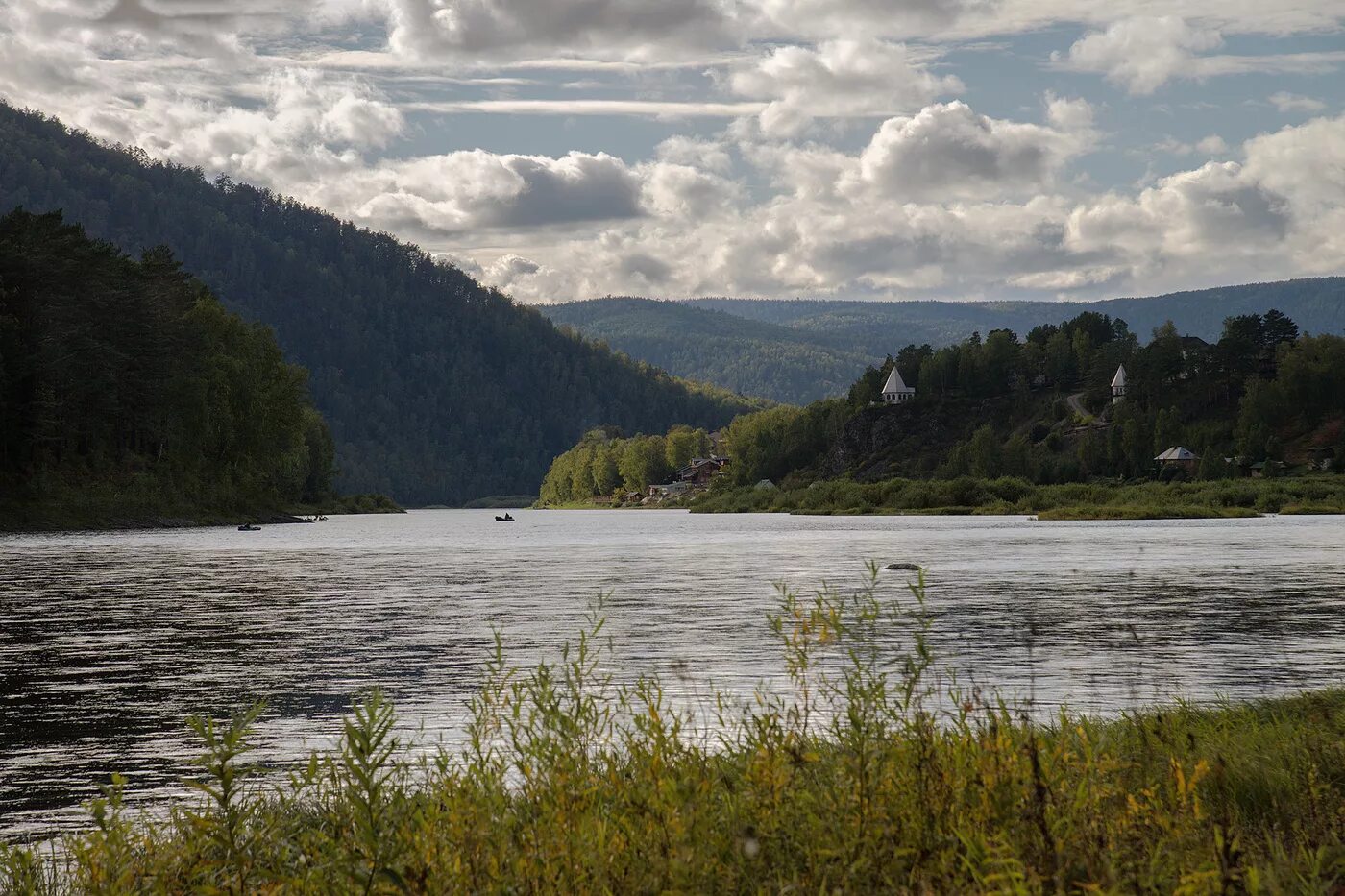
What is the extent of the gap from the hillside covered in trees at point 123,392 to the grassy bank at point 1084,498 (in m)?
73.6

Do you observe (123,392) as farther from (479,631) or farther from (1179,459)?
(1179,459)

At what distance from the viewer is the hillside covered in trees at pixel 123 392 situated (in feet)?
321

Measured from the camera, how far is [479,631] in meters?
32.6

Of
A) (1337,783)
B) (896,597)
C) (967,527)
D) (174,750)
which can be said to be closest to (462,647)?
(174,750)

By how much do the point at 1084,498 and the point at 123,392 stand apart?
101242 millimetres

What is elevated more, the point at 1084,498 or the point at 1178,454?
the point at 1178,454

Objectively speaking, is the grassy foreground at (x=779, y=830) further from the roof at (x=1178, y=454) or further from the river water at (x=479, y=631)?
the roof at (x=1178, y=454)

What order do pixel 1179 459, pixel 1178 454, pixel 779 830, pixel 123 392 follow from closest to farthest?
pixel 779 830 < pixel 123 392 < pixel 1179 459 < pixel 1178 454

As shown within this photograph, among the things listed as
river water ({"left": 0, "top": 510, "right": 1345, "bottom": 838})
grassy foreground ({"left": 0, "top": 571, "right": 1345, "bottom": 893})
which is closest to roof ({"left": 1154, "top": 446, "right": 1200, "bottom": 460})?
river water ({"left": 0, "top": 510, "right": 1345, "bottom": 838})

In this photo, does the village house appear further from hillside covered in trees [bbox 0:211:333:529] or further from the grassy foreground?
the grassy foreground

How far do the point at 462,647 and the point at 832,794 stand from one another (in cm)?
2074

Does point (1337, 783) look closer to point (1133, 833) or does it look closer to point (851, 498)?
point (1133, 833)

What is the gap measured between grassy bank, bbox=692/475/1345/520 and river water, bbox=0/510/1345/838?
64.4 metres

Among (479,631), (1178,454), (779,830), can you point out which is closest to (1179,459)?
(1178,454)
